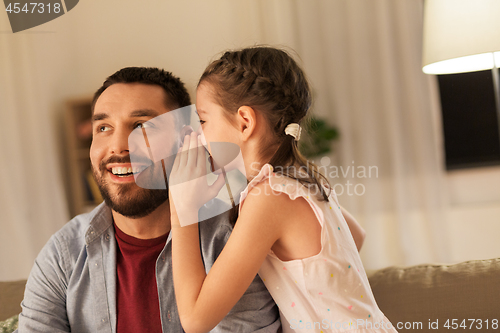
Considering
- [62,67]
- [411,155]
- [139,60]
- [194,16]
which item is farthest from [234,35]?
[411,155]

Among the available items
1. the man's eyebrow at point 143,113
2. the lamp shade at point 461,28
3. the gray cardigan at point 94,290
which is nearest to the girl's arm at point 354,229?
the gray cardigan at point 94,290

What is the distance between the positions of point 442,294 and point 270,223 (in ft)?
2.30

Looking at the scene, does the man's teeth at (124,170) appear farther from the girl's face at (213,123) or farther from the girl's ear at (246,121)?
the girl's ear at (246,121)

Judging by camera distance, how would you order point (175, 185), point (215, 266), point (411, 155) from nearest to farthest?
point (215, 266) < point (175, 185) < point (411, 155)

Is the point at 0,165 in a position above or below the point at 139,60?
below

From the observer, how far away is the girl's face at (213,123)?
1207 millimetres

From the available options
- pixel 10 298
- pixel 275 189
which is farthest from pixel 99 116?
pixel 10 298

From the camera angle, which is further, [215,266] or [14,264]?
[14,264]

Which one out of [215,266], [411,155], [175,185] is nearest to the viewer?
[215,266]

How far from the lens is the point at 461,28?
1893 millimetres

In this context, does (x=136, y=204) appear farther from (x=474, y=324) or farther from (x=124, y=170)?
(x=474, y=324)

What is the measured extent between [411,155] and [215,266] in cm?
252

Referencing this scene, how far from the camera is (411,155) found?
10.4 feet

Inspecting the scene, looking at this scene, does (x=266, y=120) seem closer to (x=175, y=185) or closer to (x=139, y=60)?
(x=175, y=185)
